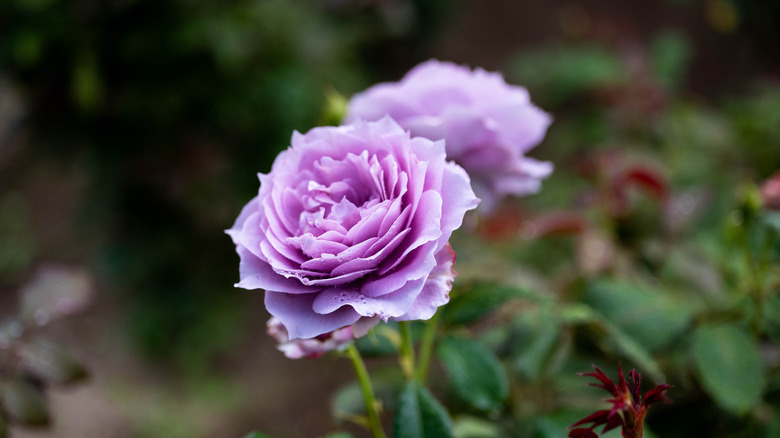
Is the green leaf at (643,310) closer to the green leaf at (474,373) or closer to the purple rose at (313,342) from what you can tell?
the green leaf at (474,373)

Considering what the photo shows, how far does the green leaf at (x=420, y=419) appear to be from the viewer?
462 millimetres

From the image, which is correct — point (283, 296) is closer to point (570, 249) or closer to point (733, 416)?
point (733, 416)

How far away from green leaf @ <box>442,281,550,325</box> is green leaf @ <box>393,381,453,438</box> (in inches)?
4.3

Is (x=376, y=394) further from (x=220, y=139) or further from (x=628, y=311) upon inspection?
(x=220, y=139)

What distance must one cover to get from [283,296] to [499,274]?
1.61 ft

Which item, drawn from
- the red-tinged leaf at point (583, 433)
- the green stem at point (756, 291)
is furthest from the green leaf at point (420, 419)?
the green stem at point (756, 291)

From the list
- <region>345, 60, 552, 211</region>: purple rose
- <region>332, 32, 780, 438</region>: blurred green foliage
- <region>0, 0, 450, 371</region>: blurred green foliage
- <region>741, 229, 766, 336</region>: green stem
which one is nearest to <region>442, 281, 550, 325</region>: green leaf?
<region>332, 32, 780, 438</region>: blurred green foliage

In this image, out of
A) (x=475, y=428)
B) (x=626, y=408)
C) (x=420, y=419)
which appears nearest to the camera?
(x=626, y=408)

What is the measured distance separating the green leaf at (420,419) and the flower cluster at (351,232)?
0.09m

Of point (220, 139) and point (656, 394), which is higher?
point (220, 139)

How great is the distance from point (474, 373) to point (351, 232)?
9.2 inches

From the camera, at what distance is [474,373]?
0.53 m

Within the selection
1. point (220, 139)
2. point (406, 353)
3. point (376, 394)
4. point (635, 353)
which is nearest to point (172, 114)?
point (220, 139)

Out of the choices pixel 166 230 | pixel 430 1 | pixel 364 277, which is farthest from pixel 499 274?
pixel 430 1
